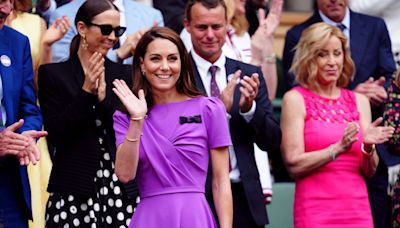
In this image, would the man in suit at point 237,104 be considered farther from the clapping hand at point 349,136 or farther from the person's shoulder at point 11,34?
the person's shoulder at point 11,34

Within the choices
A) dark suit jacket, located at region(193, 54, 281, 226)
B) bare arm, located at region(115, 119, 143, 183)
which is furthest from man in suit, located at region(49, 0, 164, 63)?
bare arm, located at region(115, 119, 143, 183)

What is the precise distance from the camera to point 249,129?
7887mm

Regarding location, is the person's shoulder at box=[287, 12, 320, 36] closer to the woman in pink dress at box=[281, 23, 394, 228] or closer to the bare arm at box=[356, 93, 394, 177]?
the woman in pink dress at box=[281, 23, 394, 228]

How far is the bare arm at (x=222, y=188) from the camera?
6.58m

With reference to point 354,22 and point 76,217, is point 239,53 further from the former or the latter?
point 76,217

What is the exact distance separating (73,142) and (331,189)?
1911mm

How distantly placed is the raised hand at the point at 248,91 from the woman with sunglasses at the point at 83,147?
2.68 ft

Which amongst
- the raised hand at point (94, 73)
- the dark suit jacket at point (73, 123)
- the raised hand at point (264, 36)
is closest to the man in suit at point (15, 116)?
the dark suit jacket at point (73, 123)

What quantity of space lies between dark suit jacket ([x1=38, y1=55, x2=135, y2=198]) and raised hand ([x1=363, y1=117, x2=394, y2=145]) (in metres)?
1.72

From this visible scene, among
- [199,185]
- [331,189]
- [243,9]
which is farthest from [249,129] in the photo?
[243,9]

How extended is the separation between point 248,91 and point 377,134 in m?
1.08

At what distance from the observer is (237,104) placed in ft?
26.0

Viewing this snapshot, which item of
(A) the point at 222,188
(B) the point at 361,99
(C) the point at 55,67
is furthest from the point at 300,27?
(A) the point at 222,188

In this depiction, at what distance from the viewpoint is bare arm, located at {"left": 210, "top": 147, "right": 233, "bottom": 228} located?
658 cm
